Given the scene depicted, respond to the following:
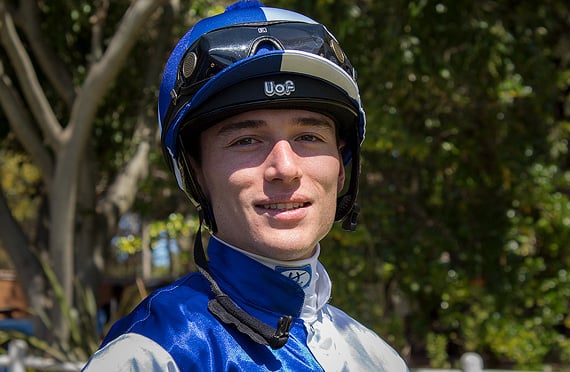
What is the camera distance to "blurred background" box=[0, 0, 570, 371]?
216 inches

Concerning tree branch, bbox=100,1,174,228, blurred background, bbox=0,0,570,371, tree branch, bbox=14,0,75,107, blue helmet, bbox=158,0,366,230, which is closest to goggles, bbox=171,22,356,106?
blue helmet, bbox=158,0,366,230

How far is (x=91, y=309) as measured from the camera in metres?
5.49

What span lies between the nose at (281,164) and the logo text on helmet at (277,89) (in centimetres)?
9

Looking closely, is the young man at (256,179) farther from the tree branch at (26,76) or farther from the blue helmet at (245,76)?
the tree branch at (26,76)

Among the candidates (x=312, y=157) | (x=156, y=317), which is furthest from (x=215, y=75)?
(x=156, y=317)

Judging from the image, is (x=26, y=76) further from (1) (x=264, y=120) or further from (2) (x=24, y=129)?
(1) (x=264, y=120)

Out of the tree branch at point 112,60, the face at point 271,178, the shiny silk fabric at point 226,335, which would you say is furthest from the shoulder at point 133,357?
the tree branch at point 112,60

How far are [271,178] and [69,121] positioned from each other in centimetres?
488

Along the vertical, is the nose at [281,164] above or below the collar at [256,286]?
above

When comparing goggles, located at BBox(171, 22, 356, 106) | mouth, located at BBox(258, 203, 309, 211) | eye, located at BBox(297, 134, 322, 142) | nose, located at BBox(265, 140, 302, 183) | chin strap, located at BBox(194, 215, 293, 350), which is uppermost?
goggles, located at BBox(171, 22, 356, 106)

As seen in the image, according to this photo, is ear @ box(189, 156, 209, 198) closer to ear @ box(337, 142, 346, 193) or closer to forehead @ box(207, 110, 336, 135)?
forehead @ box(207, 110, 336, 135)

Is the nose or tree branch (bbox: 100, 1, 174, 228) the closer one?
the nose

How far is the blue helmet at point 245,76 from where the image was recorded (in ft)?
4.77

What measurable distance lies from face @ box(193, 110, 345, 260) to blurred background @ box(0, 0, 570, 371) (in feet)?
11.9
